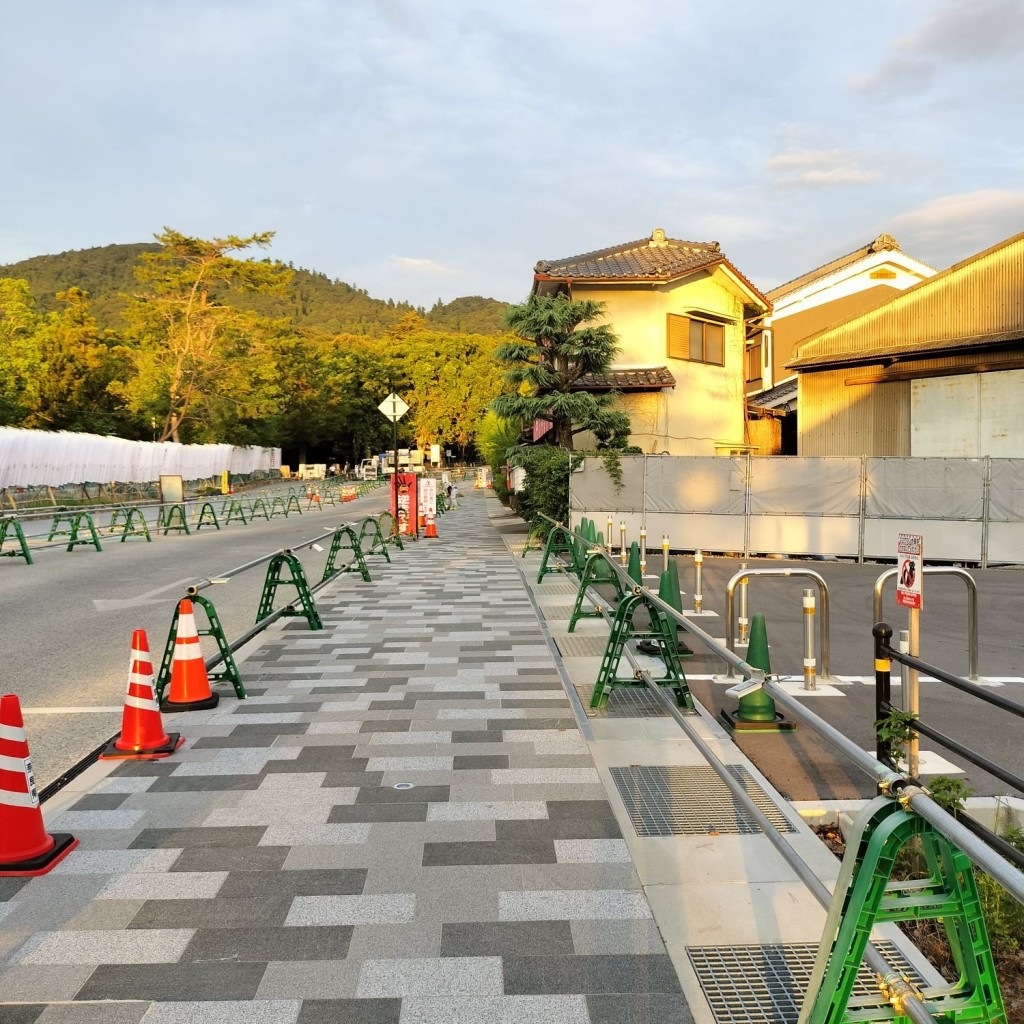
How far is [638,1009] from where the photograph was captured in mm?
2959

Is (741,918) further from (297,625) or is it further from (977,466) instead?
(977,466)

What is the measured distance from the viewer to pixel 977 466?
1725cm

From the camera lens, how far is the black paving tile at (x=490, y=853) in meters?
4.09

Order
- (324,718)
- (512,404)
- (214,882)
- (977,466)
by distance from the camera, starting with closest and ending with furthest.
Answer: (214,882) < (324,718) < (977,466) < (512,404)

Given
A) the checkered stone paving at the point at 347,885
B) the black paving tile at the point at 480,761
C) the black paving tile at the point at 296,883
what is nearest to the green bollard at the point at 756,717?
the checkered stone paving at the point at 347,885

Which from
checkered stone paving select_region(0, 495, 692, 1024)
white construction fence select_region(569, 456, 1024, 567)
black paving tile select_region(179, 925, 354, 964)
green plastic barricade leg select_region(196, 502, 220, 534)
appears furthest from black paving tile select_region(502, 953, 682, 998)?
green plastic barricade leg select_region(196, 502, 220, 534)

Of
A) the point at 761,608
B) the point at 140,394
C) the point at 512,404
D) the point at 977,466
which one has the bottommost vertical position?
the point at 761,608

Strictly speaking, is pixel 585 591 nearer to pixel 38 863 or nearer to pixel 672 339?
pixel 38 863

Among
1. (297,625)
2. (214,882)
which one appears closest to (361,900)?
(214,882)

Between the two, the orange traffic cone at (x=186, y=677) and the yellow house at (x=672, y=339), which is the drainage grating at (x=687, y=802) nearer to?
the orange traffic cone at (x=186, y=677)

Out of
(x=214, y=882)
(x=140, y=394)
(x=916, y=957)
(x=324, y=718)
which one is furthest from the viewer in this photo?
(x=140, y=394)

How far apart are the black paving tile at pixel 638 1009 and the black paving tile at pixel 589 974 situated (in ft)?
0.13

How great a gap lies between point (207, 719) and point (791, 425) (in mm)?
31650

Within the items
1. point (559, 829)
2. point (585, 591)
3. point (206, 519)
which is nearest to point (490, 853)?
point (559, 829)
